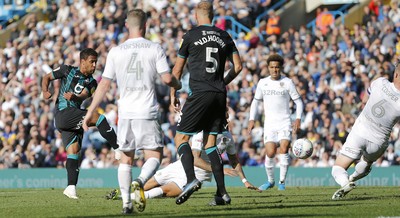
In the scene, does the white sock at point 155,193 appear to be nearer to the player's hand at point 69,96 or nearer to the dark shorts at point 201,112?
the dark shorts at point 201,112

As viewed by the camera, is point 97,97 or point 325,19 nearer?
point 97,97

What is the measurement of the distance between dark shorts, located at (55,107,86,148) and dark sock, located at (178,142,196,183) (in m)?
3.92

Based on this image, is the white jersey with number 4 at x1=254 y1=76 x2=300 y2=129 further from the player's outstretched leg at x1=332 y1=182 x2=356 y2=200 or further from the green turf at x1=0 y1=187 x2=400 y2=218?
the player's outstretched leg at x1=332 y1=182 x2=356 y2=200

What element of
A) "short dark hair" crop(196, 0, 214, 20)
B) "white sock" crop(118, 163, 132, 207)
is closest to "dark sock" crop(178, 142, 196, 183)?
"white sock" crop(118, 163, 132, 207)

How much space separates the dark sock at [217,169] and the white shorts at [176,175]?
1212 mm

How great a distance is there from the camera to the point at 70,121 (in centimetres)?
1653

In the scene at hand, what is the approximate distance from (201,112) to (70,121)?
4045mm

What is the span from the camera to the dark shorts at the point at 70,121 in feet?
54.2

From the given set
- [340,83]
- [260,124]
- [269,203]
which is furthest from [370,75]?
[269,203]

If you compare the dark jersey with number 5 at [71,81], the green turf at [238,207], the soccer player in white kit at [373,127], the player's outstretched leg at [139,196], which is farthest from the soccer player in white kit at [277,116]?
the player's outstretched leg at [139,196]

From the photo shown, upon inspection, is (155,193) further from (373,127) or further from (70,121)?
(373,127)

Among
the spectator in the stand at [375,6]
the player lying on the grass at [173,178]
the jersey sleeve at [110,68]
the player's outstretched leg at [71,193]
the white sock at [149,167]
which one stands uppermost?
the spectator in the stand at [375,6]

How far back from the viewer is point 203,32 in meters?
13.2

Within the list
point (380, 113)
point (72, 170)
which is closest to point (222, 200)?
point (380, 113)
